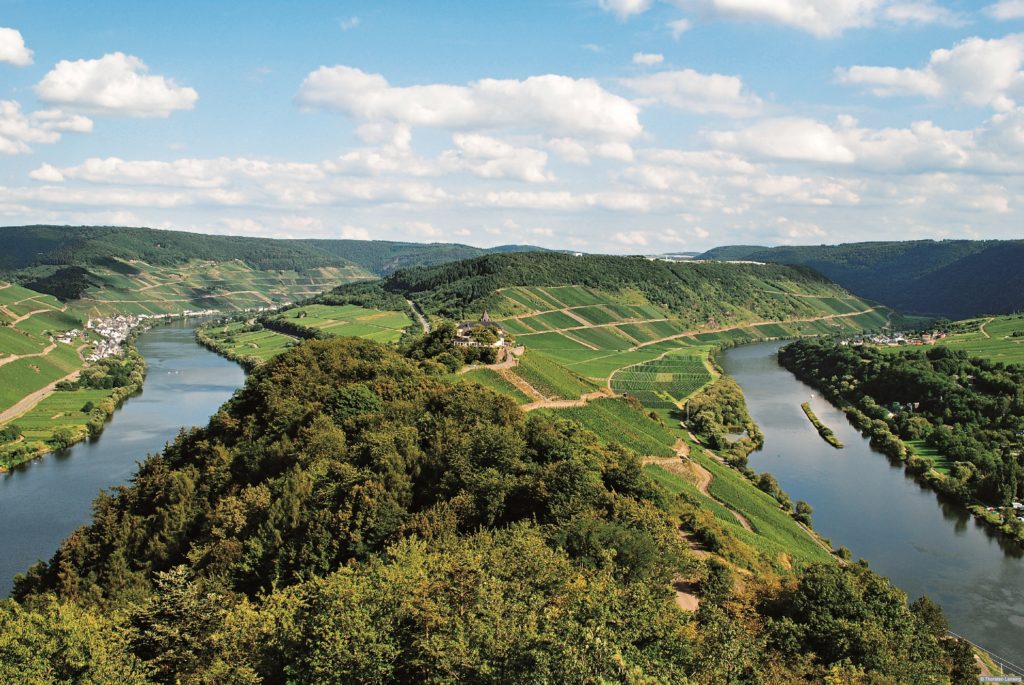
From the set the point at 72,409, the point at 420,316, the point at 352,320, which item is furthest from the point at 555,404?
the point at 352,320

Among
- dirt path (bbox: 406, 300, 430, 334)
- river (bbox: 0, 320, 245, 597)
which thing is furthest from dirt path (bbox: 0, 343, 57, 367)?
dirt path (bbox: 406, 300, 430, 334)

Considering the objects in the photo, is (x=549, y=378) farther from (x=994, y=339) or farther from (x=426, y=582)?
(x=994, y=339)

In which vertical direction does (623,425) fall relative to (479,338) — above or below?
below

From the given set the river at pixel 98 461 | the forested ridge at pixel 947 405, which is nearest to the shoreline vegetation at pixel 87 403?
the river at pixel 98 461

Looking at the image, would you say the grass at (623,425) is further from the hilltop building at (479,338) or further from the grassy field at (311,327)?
the grassy field at (311,327)

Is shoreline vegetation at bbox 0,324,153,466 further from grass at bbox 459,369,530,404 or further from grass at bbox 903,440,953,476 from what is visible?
grass at bbox 903,440,953,476

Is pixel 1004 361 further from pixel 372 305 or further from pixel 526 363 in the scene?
pixel 372 305
